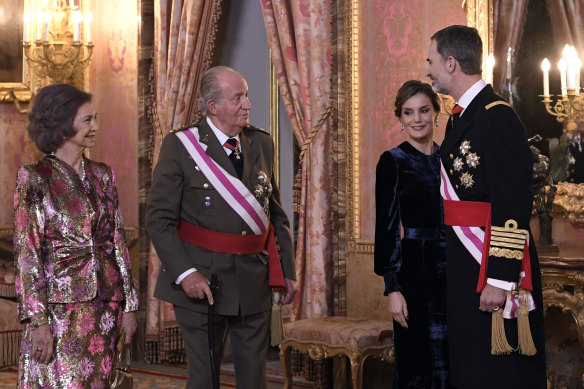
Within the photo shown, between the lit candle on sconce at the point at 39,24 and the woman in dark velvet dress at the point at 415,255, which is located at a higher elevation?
the lit candle on sconce at the point at 39,24

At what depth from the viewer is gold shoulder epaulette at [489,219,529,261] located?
2.56m

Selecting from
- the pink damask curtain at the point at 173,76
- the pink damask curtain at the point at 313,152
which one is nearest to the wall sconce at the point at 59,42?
the pink damask curtain at the point at 173,76

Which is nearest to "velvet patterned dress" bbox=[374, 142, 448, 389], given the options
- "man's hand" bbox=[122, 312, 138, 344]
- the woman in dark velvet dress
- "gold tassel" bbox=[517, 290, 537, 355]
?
the woman in dark velvet dress

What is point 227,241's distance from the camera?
3.19 meters

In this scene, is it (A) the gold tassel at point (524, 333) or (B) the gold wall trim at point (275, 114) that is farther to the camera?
(B) the gold wall trim at point (275, 114)

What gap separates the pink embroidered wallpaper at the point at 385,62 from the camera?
16.2ft

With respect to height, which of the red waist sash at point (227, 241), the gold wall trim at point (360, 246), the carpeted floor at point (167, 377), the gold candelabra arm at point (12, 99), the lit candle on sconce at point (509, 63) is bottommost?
the carpeted floor at point (167, 377)

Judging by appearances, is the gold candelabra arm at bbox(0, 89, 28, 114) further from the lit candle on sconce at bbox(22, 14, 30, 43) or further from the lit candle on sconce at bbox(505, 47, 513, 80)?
the lit candle on sconce at bbox(505, 47, 513, 80)

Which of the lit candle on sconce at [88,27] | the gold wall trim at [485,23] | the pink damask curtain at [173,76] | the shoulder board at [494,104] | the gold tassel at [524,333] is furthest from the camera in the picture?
the lit candle on sconce at [88,27]

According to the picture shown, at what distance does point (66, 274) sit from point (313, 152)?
2.49 m

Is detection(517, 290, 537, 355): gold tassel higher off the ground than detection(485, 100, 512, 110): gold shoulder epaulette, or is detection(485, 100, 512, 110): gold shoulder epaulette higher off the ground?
detection(485, 100, 512, 110): gold shoulder epaulette

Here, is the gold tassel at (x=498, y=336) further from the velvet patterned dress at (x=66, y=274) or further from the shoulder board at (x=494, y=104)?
the velvet patterned dress at (x=66, y=274)

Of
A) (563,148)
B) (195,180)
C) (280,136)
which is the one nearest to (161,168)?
(195,180)

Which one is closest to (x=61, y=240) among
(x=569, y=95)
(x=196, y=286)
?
(x=196, y=286)
